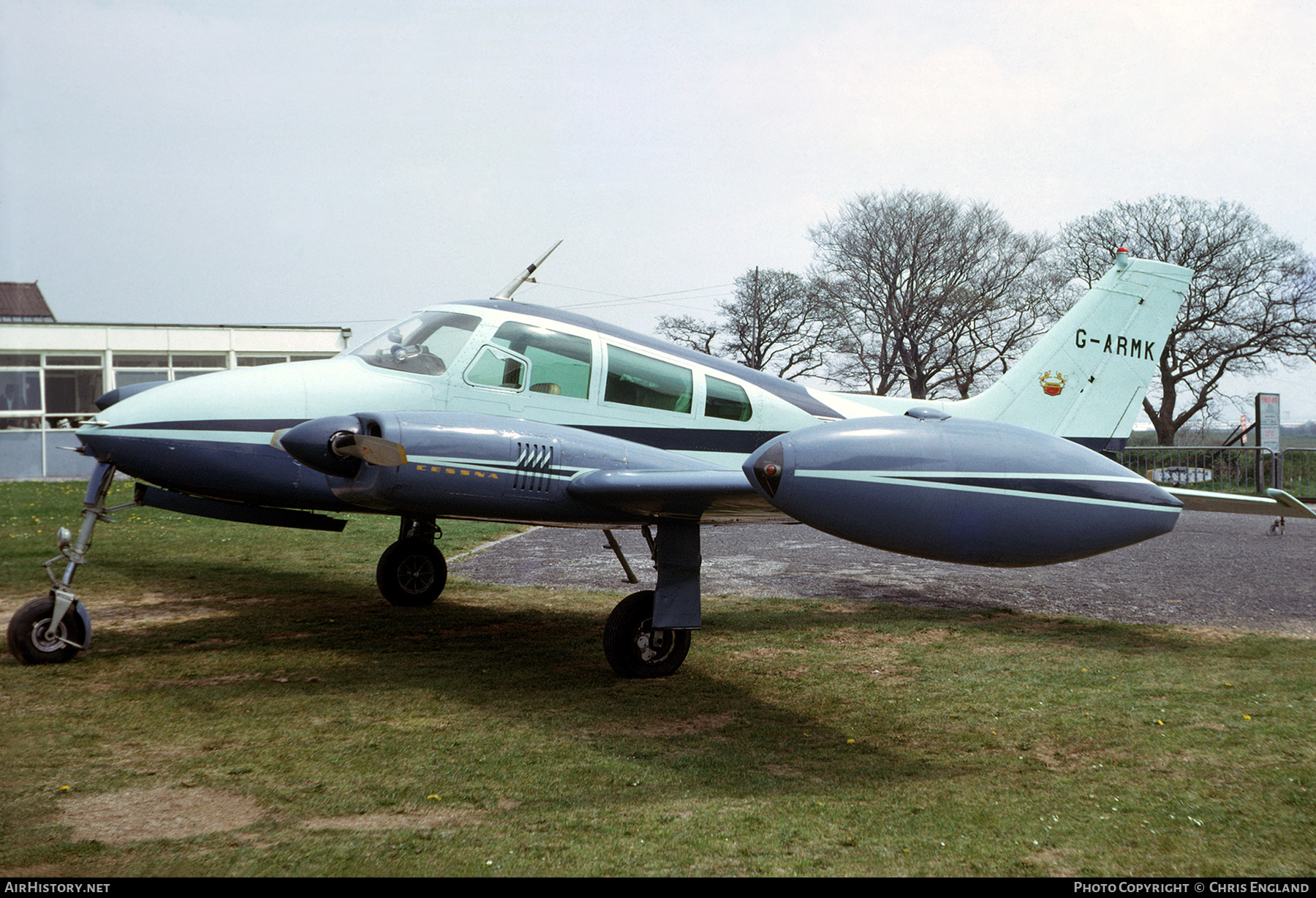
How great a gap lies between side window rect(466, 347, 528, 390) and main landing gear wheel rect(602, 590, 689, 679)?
1812 millimetres

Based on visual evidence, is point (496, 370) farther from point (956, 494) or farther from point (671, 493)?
point (956, 494)

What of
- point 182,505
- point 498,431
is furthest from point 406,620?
point 498,431

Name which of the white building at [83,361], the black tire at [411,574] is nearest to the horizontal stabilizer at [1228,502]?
the black tire at [411,574]

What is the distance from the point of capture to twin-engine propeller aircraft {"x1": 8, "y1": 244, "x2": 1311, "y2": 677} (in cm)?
422

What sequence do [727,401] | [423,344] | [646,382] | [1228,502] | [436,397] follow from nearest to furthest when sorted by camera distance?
[1228,502] < [436,397] < [423,344] < [646,382] < [727,401]

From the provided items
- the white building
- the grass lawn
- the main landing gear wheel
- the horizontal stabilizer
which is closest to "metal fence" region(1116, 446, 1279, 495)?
the grass lawn

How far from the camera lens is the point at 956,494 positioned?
4184 mm

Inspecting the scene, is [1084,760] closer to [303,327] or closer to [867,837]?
[867,837]

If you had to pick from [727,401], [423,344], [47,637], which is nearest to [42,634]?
[47,637]

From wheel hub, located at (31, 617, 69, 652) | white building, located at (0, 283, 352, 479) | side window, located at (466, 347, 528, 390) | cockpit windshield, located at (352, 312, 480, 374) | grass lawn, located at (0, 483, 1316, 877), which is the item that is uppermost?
white building, located at (0, 283, 352, 479)

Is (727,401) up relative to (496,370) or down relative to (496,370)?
down

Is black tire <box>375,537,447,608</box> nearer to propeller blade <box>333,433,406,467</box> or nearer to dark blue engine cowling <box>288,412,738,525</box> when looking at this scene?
dark blue engine cowling <box>288,412,738,525</box>

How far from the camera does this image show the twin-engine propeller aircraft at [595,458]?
4.22 m

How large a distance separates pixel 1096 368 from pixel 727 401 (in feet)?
14.0
